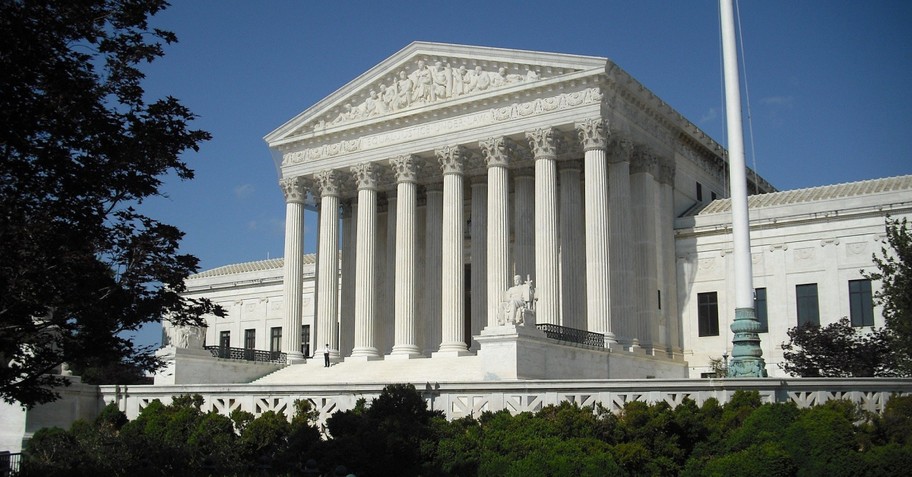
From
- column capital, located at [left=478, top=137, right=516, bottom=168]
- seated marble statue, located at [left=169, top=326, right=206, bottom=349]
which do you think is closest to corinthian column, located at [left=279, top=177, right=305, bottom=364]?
seated marble statue, located at [left=169, top=326, right=206, bottom=349]

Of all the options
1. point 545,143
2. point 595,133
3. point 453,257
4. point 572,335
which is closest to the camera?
point 572,335

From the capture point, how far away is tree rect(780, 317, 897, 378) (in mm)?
37250

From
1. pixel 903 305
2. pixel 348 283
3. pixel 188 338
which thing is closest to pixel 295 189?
pixel 348 283

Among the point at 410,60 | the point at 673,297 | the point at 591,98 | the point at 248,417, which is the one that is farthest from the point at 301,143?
the point at 248,417

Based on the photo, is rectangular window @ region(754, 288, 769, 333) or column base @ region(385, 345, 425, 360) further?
rectangular window @ region(754, 288, 769, 333)

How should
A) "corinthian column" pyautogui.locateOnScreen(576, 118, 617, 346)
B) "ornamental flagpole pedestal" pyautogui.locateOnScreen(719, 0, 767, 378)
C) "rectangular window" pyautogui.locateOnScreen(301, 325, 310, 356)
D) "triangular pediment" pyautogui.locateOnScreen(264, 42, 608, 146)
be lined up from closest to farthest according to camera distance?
1. "ornamental flagpole pedestal" pyautogui.locateOnScreen(719, 0, 767, 378)
2. "corinthian column" pyautogui.locateOnScreen(576, 118, 617, 346)
3. "triangular pediment" pyautogui.locateOnScreen(264, 42, 608, 146)
4. "rectangular window" pyautogui.locateOnScreen(301, 325, 310, 356)

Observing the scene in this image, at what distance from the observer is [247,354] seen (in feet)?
162

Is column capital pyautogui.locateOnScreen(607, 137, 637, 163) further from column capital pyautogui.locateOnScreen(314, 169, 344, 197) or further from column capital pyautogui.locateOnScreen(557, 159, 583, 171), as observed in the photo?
column capital pyautogui.locateOnScreen(314, 169, 344, 197)

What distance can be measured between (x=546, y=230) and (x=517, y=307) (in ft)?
22.5

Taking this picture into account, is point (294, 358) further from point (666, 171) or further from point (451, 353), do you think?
point (666, 171)

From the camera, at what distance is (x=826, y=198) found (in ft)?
152

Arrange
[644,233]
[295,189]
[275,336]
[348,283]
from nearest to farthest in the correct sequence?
[644,233] → [295,189] → [348,283] → [275,336]

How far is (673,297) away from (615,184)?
7368mm

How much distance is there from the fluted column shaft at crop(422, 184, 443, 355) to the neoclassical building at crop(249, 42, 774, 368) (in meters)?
0.10
